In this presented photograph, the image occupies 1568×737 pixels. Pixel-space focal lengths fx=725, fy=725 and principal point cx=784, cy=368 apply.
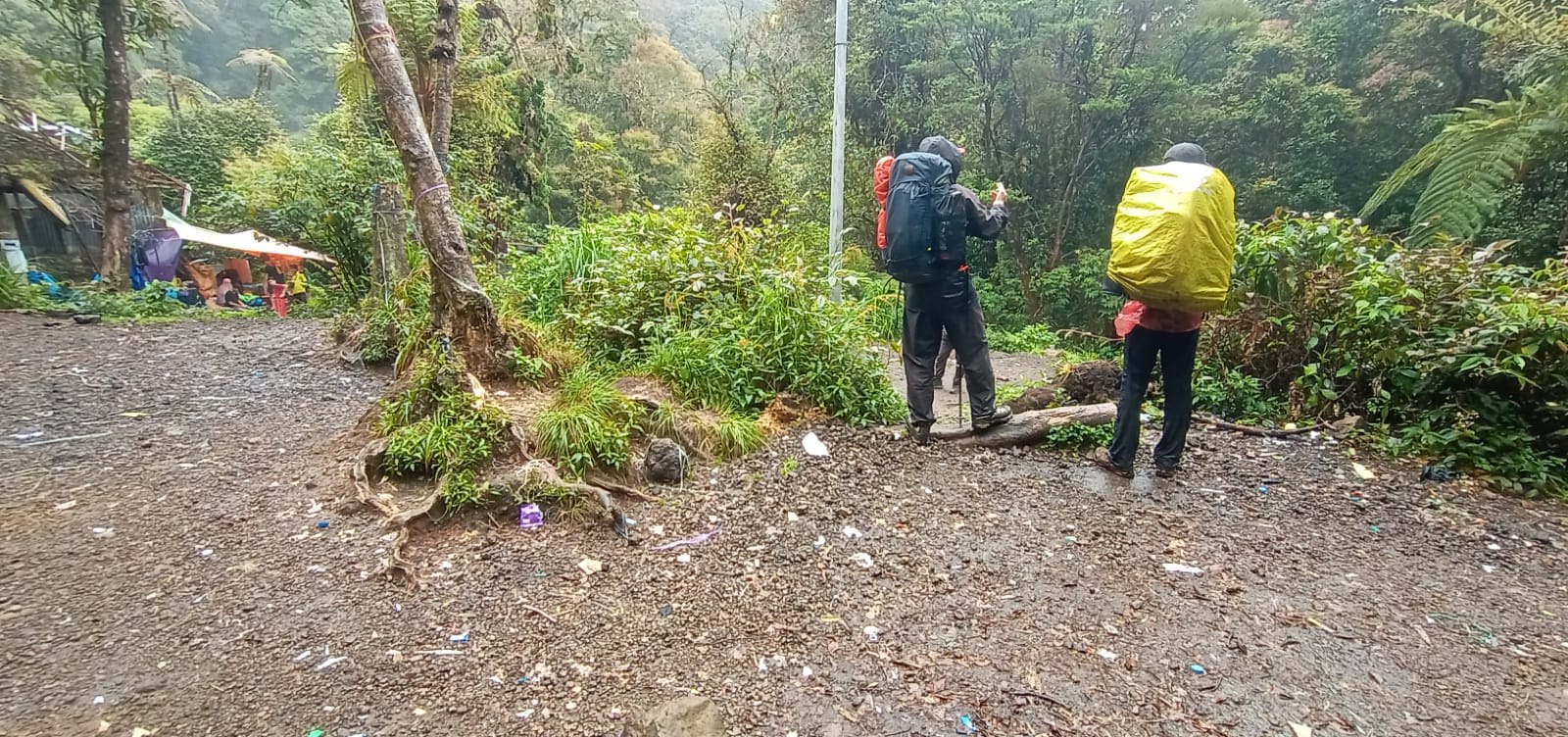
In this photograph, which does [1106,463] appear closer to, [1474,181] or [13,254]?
[1474,181]

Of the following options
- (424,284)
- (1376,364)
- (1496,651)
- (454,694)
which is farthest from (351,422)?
(1376,364)

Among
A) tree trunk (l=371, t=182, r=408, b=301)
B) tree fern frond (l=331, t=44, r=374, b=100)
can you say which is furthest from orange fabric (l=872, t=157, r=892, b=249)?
tree fern frond (l=331, t=44, r=374, b=100)

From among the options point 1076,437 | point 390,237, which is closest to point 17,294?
point 390,237

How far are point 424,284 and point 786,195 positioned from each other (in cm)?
901

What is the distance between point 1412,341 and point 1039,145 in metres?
11.5

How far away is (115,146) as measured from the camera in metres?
9.98

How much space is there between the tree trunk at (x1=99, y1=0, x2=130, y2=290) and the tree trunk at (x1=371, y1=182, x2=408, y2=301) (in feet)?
23.2

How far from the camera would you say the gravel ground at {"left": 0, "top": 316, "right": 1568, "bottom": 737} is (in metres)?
2.03

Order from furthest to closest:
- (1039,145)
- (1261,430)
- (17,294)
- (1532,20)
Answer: (1039,145), (17,294), (1532,20), (1261,430)

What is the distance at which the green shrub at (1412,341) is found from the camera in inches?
148

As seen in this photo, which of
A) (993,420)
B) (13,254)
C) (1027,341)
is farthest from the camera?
(13,254)

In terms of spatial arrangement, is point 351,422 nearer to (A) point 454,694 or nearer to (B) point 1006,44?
(A) point 454,694

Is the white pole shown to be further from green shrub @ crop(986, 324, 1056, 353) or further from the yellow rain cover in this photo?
the yellow rain cover

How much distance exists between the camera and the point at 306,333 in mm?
7523
